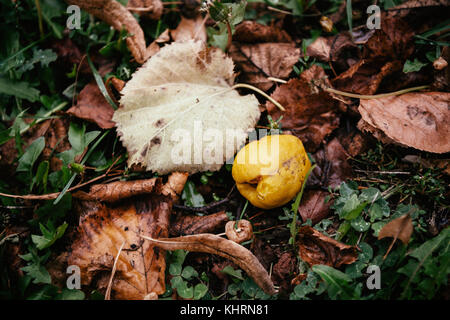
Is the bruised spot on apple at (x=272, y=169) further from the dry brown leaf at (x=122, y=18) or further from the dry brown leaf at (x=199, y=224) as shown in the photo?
the dry brown leaf at (x=122, y=18)

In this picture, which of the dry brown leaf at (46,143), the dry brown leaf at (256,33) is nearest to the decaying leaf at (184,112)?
the dry brown leaf at (256,33)

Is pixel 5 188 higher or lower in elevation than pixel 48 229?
higher

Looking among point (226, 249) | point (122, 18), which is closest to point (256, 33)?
point (122, 18)

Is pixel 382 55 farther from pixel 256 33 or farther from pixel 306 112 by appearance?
pixel 256 33

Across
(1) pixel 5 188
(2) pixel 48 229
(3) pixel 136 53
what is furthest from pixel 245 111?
(1) pixel 5 188

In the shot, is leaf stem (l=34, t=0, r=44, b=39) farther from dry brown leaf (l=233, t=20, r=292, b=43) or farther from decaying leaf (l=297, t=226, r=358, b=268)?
decaying leaf (l=297, t=226, r=358, b=268)

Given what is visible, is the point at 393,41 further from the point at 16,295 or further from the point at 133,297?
the point at 16,295

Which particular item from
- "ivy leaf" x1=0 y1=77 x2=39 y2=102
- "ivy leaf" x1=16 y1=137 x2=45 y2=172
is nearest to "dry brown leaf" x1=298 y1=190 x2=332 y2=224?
"ivy leaf" x1=16 y1=137 x2=45 y2=172
